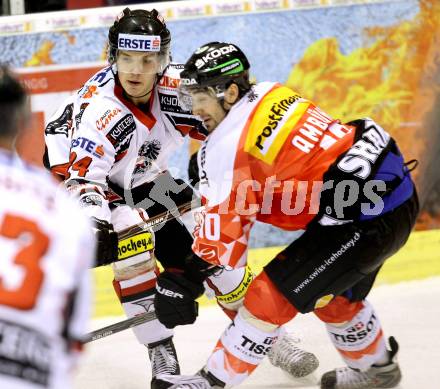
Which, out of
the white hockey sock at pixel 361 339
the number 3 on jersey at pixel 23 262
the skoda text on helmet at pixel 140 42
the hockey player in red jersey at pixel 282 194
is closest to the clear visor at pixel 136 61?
the skoda text on helmet at pixel 140 42

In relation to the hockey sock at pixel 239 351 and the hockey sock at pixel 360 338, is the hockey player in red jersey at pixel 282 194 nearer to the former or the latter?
the hockey sock at pixel 239 351

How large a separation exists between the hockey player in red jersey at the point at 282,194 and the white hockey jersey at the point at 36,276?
1.11m

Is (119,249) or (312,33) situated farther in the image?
(312,33)

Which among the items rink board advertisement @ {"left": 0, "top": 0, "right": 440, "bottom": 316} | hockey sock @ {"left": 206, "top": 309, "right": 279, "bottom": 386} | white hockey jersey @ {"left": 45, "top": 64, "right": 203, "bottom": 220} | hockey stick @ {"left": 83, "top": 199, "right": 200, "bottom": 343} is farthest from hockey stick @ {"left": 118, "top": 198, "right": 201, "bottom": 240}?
rink board advertisement @ {"left": 0, "top": 0, "right": 440, "bottom": 316}

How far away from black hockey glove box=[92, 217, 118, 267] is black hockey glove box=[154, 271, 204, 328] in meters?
0.16

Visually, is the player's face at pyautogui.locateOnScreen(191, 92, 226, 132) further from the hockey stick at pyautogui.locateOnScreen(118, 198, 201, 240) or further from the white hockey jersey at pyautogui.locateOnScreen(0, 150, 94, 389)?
the white hockey jersey at pyautogui.locateOnScreen(0, 150, 94, 389)

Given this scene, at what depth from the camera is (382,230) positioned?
2.94 m

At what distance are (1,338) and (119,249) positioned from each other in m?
1.68

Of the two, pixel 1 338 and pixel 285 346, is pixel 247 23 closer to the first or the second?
pixel 285 346

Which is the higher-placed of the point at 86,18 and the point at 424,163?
the point at 86,18

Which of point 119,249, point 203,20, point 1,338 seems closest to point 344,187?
point 119,249

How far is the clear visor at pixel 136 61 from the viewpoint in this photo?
11.0 feet

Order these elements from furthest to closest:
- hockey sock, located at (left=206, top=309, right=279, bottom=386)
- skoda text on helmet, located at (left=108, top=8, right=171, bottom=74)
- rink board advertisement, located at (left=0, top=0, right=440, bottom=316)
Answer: rink board advertisement, located at (left=0, top=0, right=440, bottom=316) → skoda text on helmet, located at (left=108, top=8, right=171, bottom=74) → hockey sock, located at (left=206, top=309, right=279, bottom=386)

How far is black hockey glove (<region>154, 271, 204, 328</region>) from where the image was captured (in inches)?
118
